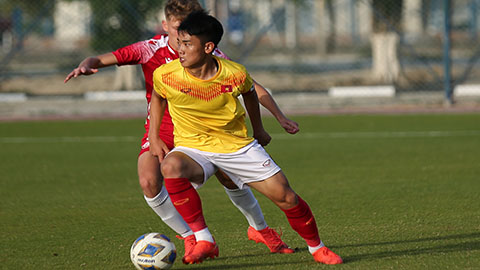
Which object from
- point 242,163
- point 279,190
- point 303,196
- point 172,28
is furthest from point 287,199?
point 303,196

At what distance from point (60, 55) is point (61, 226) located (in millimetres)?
18676

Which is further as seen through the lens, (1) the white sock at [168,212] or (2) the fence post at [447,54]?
(2) the fence post at [447,54]

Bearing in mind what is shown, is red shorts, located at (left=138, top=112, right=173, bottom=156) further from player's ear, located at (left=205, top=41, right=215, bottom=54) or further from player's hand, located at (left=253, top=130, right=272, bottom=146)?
player's ear, located at (left=205, top=41, right=215, bottom=54)

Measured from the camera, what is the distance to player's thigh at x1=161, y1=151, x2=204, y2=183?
4.49 meters

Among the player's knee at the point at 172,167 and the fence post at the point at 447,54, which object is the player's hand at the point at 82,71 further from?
the fence post at the point at 447,54

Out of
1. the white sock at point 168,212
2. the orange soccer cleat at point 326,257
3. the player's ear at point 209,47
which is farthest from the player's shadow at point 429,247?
the player's ear at point 209,47

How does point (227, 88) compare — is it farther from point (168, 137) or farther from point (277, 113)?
point (168, 137)

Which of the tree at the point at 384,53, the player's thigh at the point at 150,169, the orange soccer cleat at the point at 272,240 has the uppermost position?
the player's thigh at the point at 150,169

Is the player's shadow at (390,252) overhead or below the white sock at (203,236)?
below

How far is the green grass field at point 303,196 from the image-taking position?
4.93 meters

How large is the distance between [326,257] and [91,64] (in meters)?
1.87

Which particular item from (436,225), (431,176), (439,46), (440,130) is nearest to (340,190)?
(431,176)

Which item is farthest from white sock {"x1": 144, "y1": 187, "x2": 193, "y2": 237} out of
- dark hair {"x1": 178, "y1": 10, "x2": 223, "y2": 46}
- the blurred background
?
the blurred background

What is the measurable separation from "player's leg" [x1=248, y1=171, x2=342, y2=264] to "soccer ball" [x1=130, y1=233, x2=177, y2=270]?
63 cm
